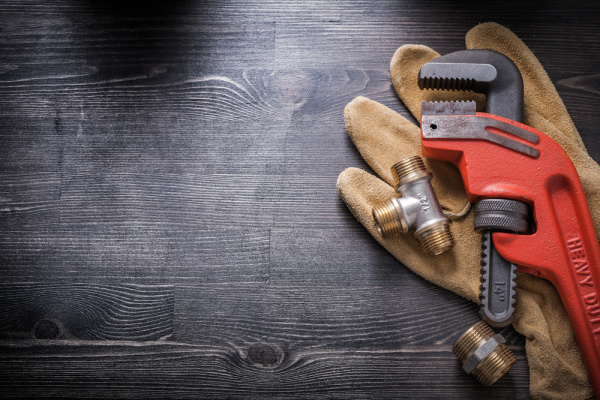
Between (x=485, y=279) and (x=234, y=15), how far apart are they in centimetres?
102

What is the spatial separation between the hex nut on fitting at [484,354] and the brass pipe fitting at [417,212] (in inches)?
8.7

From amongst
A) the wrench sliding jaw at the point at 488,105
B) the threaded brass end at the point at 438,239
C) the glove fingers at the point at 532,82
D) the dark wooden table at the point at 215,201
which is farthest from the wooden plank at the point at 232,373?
the glove fingers at the point at 532,82

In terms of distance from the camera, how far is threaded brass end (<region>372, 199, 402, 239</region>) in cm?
104

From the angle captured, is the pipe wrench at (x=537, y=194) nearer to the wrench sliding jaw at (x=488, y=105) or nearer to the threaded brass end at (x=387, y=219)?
the wrench sliding jaw at (x=488, y=105)

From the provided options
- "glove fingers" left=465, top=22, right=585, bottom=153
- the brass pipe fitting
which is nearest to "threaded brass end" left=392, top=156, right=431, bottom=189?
the brass pipe fitting

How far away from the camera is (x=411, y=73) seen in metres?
1.19

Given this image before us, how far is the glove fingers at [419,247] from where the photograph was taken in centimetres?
110

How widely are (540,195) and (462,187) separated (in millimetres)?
187

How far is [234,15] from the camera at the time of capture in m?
1.25

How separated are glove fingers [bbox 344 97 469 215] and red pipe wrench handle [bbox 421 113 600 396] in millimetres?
90

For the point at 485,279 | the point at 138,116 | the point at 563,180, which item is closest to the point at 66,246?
the point at 138,116

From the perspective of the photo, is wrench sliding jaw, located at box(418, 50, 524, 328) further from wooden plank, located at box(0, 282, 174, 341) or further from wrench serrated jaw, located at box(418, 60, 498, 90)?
wooden plank, located at box(0, 282, 174, 341)

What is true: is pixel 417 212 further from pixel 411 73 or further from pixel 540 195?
pixel 411 73

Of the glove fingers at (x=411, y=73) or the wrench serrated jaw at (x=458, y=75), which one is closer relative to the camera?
the wrench serrated jaw at (x=458, y=75)
